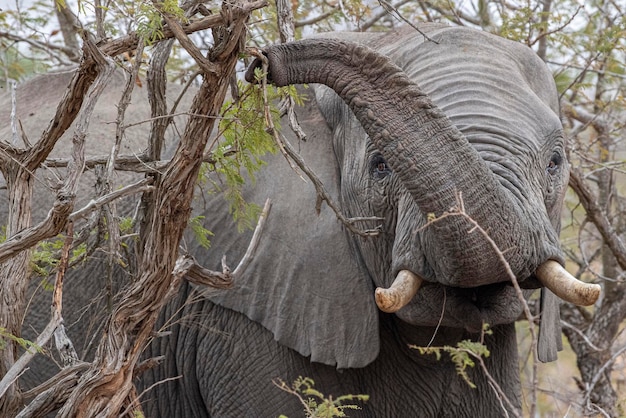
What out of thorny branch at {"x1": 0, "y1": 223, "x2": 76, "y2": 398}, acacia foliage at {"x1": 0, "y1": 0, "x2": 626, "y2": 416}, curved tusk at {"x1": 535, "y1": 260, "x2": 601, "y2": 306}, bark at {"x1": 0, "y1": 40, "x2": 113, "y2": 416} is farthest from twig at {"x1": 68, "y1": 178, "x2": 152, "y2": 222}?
acacia foliage at {"x1": 0, "y1": 0, "x2": 626, "y2": 416}

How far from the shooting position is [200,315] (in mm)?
4023

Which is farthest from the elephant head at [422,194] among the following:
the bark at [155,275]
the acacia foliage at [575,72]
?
the acacia foliage at [575,72]

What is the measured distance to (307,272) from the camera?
3662 mm

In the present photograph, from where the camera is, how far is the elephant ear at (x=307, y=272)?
11.6 ft

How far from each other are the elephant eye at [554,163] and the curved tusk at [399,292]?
541mm

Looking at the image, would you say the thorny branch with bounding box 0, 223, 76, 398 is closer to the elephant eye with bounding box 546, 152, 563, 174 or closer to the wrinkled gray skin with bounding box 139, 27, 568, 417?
the wrinkled gray skin with bounding box 139, 27, 568, 417

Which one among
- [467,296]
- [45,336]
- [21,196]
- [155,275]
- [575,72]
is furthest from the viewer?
[575,72]

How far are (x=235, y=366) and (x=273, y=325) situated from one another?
28cm

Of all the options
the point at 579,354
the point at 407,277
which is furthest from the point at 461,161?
the point at 579,354

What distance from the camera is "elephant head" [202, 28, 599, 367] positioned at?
2787 millimetres

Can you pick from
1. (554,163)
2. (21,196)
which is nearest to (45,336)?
(21,196)

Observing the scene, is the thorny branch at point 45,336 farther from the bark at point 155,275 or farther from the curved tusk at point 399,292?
the curved tusk at point 399,292

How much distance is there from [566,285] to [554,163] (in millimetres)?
576

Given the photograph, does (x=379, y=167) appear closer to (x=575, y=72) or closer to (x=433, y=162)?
(x=433, y=162)
